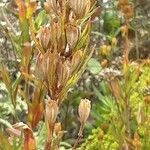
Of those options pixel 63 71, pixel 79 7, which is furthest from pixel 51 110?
pixel 79 7

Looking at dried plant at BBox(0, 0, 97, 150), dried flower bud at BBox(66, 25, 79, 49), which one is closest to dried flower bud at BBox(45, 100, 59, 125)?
dried plant at BBox(0, 0, 97, 150)

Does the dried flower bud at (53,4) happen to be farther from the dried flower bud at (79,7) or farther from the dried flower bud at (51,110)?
the dried flower bud at (51,110)

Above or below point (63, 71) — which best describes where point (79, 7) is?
above

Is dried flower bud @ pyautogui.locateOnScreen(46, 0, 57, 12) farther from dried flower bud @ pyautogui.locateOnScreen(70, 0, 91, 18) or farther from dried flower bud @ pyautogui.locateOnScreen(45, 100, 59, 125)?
dried flower bud @ pyautogui.locateOnScreen(45, 100, 59, 125)

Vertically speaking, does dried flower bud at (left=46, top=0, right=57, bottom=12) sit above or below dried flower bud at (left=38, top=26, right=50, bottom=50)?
above

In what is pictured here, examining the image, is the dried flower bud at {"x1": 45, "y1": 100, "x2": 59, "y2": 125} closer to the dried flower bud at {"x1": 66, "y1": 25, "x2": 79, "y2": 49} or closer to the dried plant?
the dried plant

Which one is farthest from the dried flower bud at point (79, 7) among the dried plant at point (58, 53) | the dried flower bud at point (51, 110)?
the dried flower bud at point (51, 110)

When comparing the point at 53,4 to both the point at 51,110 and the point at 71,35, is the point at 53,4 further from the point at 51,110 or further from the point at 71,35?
the point at 51,110

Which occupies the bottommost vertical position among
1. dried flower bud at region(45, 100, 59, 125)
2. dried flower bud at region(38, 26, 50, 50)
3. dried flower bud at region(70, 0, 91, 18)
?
dried flower bud at region(45, 100, 59, 125)
